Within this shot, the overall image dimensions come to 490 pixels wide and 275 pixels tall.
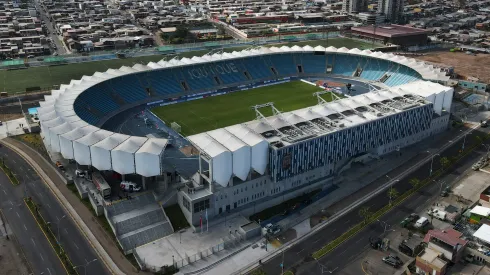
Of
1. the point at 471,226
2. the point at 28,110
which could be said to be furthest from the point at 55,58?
the point at 471,226

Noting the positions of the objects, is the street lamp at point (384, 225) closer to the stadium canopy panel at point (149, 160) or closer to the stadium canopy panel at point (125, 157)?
the stadium canopy panel at point (149, 160)

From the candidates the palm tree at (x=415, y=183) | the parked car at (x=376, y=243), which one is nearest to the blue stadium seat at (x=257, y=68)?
the palm tree at (x=415, y=183)

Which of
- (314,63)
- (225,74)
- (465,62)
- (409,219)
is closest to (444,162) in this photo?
(409,219)

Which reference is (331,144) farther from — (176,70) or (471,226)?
(176,70)

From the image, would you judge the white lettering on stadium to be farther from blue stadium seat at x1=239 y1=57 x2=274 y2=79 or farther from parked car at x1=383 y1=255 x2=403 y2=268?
parked car at x1=383 y1=255 x2=403 y2=268

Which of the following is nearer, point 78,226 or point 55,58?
point 78,226
